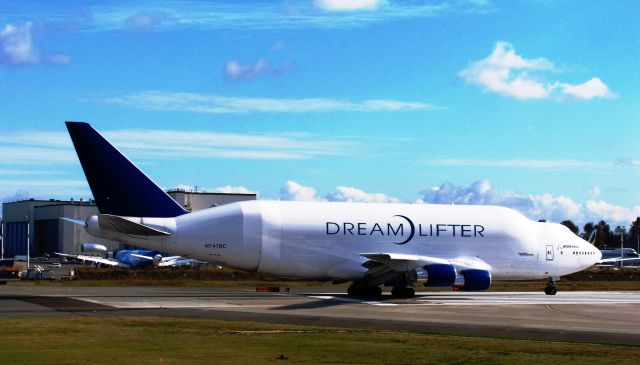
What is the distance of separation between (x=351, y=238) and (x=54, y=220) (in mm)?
99725

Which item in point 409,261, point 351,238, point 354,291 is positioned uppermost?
point 351,238

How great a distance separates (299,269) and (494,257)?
10.0 m

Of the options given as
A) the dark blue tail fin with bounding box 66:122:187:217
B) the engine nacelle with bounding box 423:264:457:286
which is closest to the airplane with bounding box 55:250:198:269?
the dark blue tail fin with bounding box 66:122:187:217

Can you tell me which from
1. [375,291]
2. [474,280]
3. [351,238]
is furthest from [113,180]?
[474,280]

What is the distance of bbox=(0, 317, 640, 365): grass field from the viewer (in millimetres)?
17031

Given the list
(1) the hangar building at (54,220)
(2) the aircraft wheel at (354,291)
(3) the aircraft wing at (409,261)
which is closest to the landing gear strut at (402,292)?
(3) the aircraft wing at (409,261)

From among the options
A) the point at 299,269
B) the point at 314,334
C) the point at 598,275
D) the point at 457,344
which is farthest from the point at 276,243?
the point at 598,275

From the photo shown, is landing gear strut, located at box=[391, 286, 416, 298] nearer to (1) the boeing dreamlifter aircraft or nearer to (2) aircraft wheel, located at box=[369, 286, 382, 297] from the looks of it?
(1) the boeing dreamlifter aircraft

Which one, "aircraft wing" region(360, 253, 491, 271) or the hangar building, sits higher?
the hangar building

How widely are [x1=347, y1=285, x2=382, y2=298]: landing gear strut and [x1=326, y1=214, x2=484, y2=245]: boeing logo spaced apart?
2417mm

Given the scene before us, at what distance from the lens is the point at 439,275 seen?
127ft

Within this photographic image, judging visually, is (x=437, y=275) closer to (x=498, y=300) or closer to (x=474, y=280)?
(x=474, y=280)

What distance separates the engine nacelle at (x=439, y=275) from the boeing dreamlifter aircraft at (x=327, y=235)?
45 mm

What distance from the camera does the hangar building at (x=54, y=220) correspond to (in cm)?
11638
